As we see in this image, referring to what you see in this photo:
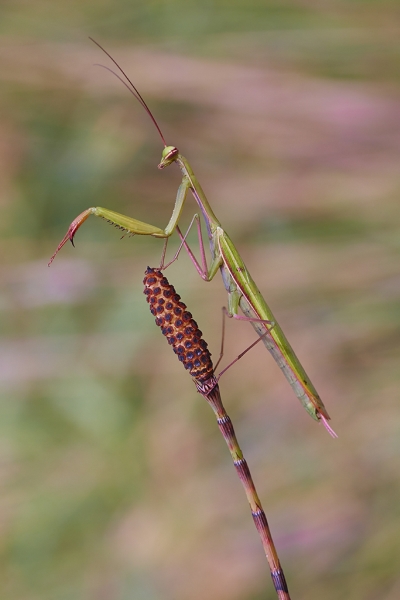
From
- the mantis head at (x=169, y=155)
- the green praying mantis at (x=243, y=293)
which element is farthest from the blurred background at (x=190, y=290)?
the mantis head at (x=169, y=155)

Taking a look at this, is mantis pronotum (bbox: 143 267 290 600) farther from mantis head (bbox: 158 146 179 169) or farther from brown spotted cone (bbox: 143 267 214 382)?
mantis head (bbox: 158 146 179 169)

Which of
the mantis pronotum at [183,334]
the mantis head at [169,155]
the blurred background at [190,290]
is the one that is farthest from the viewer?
the blurred background at [190,290]

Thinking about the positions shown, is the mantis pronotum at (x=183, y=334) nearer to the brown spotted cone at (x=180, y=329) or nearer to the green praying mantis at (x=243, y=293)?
the brown spotted cone at (x=180, y=329)

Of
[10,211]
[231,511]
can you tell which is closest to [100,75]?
[10,211]

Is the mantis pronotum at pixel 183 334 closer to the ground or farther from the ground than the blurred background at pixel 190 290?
closer to the ground

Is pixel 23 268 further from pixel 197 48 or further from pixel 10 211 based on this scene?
pixel 197 48

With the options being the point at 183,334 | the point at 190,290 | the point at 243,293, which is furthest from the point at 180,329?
the point at 190,290

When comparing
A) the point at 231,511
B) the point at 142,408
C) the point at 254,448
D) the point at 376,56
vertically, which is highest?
the point at 376,56

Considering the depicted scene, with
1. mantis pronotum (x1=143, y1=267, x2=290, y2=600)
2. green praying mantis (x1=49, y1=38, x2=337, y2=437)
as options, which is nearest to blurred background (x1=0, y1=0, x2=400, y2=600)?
green praying mantis (x1=49, y1=38, x2=337, y2=437)
